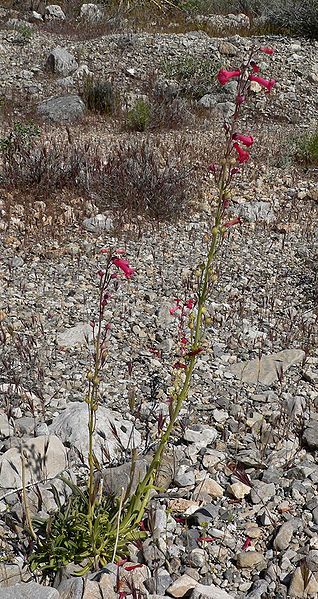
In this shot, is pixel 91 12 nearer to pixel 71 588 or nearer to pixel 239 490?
pixel 239 490

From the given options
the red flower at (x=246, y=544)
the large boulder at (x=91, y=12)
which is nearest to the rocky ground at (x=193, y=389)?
the red flower at (x=246, y=544)

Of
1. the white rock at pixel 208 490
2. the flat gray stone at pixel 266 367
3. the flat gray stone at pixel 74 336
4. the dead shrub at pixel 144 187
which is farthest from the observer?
the dead shrub at pixel 144 187

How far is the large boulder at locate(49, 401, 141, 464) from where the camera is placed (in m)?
3.06

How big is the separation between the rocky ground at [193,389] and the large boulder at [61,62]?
5.45 meters

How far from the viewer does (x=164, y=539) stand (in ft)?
8.86

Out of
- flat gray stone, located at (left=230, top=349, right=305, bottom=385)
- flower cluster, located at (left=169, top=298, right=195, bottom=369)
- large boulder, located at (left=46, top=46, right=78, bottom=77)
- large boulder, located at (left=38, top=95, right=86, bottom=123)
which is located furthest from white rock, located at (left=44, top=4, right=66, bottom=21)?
flat gray stone, located at (left=230, top=349, right=305, bottom=385)

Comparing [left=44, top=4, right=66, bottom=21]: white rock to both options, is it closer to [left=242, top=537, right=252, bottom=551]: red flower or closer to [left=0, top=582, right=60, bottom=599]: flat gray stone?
[left=242, top=537, right=252, bottom=551]: red flower

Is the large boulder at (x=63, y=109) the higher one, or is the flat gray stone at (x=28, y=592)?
the flat gray stone at (x=28, y=592)

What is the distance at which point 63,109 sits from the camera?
9.72m

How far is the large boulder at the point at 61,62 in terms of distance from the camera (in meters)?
12.0

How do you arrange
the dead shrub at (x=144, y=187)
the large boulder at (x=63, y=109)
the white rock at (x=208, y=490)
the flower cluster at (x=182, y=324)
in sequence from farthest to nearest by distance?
the large boulder at (x=63, y=109) < the dead shrub at (x=144, y=187) < the white rock at (x=208, y=490) < the flower cluster at (x=182, y=324)

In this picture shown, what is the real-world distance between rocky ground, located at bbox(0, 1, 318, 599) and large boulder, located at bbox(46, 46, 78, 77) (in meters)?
5.45

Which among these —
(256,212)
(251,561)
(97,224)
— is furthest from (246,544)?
(256,212)

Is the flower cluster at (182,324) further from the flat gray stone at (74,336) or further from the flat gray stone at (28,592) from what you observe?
the flat gray stone at (28,592)
